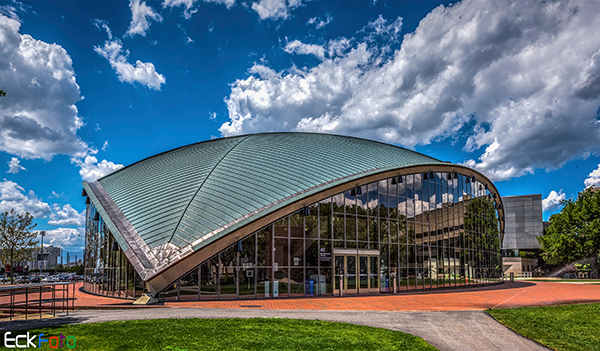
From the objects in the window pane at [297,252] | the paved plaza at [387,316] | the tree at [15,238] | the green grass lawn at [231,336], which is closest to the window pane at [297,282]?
the window pane at [297,252]

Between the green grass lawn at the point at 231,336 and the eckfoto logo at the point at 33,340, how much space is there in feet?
0.57

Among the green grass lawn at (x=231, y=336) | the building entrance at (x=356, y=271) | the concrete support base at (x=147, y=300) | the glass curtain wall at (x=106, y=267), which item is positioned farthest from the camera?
the building entrance at (x=356, y=271)

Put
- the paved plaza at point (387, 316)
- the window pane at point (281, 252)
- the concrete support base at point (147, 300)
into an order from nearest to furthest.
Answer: the paved plaza at point (387, 316) < the concrete support base at point (147, 300) < the window pane at point (281, 252)

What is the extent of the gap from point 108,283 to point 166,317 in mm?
11583

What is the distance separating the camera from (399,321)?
13156mm

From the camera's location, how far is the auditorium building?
62.8ft

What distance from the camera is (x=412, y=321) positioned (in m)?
13.2

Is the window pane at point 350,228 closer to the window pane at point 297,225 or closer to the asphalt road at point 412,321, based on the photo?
the window pane at point 297,225

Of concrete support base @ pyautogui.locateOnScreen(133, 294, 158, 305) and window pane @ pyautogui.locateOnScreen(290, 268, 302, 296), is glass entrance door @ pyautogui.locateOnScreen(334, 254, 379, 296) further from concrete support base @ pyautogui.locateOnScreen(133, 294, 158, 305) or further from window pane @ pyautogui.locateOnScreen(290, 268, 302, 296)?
concrete support base @ pyautogui.locateOnScreen(133, 294, 158, 305)

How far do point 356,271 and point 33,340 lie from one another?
55.8 ft

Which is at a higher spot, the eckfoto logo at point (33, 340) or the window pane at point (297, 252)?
the window pane at point (297, 252)

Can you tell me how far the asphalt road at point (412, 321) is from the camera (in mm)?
10719

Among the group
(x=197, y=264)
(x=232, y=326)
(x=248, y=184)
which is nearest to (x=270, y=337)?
(x=232, y=326)

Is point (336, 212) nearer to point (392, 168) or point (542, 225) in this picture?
point (392, 168)
